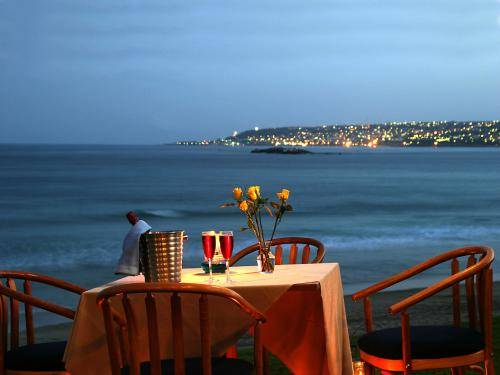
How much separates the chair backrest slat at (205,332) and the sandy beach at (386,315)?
4.02 meters

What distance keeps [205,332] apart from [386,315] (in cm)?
539

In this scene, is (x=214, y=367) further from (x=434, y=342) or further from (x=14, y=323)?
(x=14, y=323)

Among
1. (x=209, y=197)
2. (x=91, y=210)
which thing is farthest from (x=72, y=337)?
(x=209, y=197)

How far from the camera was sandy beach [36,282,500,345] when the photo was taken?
7.85 meters

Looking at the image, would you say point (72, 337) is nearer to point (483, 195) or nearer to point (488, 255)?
A: point (488, 255)

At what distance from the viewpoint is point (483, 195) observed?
121 ft

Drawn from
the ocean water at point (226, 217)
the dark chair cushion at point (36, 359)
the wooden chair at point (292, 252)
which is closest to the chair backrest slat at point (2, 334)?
the dark chair cushion at point (36, 359)

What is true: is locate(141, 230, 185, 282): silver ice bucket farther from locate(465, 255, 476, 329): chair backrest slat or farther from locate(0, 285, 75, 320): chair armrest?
locate(465, 255, 476, 329): chair backrest slat

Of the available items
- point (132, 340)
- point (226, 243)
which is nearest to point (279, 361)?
point (226, 243)

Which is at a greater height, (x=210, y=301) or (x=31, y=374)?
(x=210, y=301)

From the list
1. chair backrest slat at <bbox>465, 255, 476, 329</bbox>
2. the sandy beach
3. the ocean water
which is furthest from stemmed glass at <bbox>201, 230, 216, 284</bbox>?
the ocean water

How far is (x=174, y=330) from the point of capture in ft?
10.4

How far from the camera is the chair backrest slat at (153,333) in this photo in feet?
10.3

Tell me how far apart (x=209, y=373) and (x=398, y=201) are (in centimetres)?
3292
